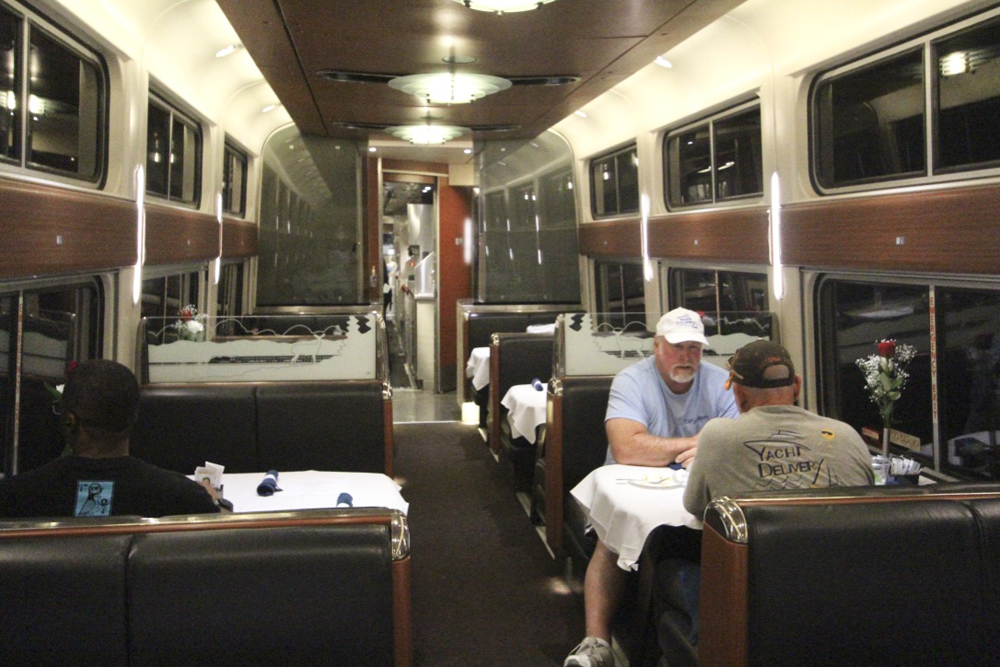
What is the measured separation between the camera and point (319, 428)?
382 cm

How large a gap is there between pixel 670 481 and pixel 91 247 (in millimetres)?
2495

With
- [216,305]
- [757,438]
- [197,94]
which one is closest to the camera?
[757,438]

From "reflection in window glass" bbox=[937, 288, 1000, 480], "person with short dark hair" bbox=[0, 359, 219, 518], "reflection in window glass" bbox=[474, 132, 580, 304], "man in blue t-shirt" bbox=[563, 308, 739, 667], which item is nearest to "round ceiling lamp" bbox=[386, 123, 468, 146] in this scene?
"reflection in window glass" bbox=[474, 132, 580, 304]

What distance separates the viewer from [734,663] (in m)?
1.93

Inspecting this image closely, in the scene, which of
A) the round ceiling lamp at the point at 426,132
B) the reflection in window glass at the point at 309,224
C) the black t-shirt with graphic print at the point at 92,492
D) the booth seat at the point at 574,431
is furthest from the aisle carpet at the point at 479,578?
the reflection in window glass at the point at 309,224

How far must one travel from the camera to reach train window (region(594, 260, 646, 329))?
303 inches

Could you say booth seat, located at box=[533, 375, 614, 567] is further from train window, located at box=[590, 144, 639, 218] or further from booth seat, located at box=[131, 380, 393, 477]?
train window, located at box=[590, 144, 639, 218]

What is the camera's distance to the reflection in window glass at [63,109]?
3428 millimetres

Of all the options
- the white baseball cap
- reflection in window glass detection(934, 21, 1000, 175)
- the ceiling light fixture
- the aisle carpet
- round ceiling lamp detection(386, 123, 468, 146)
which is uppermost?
the ceiling light fixture

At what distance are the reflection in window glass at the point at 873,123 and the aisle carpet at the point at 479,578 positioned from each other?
7.51 ft

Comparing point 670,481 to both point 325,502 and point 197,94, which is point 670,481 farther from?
point 197,94

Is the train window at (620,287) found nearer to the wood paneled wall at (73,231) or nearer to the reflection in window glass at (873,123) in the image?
the reflection in window glass at (873,123)

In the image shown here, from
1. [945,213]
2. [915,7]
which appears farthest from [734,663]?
[915,7]

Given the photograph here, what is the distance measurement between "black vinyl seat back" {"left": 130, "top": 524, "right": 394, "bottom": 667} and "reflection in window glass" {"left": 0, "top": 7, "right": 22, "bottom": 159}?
2080mm
